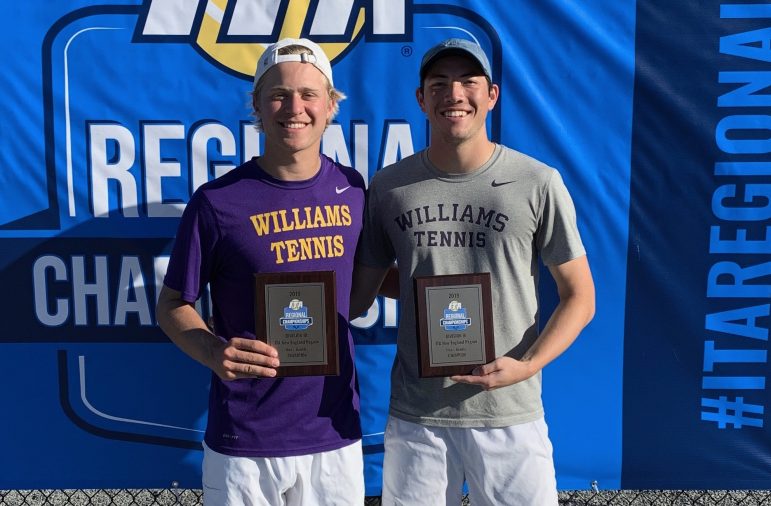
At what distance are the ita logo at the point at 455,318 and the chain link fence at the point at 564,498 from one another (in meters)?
1.87

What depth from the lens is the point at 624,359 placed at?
3.15 metres

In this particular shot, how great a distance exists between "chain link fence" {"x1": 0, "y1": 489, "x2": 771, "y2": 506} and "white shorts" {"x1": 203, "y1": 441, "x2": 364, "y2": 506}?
1.54m

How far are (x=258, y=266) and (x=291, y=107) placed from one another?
0.46 meters

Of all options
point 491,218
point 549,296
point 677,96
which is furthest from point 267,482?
point 677,96

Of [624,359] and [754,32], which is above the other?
[754,32]

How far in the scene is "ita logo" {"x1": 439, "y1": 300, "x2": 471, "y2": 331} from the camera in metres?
2.09

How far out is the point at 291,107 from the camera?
2.13 meters

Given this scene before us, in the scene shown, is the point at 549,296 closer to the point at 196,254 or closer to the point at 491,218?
the point at 491,218

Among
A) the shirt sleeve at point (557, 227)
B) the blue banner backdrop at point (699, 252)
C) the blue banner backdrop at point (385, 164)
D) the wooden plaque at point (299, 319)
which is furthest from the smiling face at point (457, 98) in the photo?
the blue banner backdrop at point (699, 252)

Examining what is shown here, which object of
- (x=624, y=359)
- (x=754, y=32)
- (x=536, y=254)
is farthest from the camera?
(x=624, y=359)

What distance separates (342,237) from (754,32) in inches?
75.1

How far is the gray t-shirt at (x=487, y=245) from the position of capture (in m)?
2.18

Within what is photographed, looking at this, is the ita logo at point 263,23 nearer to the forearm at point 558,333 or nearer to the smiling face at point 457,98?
the smiling face at point 457,98

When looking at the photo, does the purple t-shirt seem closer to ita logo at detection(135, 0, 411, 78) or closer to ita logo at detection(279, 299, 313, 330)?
ita logo at detection(279, 299, 313, 330)
